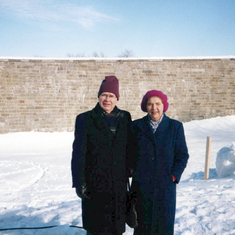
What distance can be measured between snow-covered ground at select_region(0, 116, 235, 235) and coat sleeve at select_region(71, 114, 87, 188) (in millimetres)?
1202

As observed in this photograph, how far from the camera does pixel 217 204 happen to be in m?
3.42

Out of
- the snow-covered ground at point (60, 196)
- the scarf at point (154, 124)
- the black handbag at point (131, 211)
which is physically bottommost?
the snow-covered ground at point (60, 196)

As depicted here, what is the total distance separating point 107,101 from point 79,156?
0.55 metres

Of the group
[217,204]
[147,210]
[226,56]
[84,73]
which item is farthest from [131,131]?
[226,56]

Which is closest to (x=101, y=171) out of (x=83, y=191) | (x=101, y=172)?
(x=101, y=172)

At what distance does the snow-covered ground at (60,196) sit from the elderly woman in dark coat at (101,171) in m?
0.89

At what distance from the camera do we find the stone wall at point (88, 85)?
1110 centimetres

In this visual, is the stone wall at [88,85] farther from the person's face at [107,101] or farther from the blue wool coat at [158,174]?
the blue wool coat at [158,174]

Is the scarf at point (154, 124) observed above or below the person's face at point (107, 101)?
below

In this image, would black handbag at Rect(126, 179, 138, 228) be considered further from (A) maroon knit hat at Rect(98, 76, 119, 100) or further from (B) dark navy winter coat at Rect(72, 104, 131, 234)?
(A) maroon knit hat at Rect(98, 76, 119, 100)

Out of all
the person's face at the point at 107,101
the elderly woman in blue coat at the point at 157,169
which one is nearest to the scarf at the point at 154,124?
the elderly woman in blue coat at the point at 157,169

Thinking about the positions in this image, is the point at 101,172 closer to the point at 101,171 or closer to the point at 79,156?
the point at 101,171

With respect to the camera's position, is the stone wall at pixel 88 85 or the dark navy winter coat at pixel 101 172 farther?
the stone wall at pixel 88 85

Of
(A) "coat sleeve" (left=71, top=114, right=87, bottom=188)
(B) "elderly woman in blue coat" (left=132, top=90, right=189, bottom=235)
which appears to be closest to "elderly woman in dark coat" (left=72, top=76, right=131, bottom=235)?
(A) "coat sleeve" (left=71, top=114, right=87, bottom=188)
